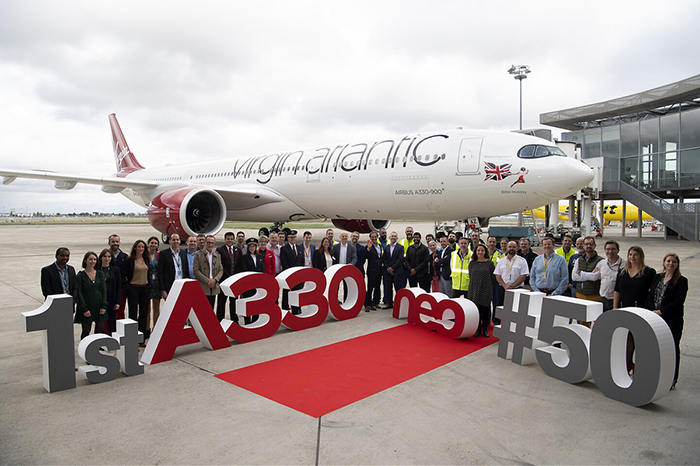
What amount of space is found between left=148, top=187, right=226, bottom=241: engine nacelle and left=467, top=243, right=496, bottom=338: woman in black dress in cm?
885

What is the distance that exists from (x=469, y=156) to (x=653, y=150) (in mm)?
19413

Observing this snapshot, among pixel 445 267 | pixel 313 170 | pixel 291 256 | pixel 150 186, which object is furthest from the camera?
pixel 150 186

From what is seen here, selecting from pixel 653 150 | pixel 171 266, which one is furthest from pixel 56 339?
pixel 653 150

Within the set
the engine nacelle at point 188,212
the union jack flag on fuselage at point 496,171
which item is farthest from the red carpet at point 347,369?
the engine nacelle at point 188,212

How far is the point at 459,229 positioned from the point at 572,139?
56.9 feet

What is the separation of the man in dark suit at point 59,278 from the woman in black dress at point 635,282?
18.3 ft

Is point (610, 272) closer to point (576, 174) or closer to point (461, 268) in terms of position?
point (461, 268)

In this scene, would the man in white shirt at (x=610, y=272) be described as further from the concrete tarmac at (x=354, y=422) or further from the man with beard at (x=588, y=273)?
the concrete tarmac at (x=354, y=422)

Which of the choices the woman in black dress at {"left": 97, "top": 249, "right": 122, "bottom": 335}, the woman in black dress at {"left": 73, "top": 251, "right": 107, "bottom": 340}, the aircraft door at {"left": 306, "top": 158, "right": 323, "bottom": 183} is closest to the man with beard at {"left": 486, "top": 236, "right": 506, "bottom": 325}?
the woman in black dress at {"left": 97, "top": 249, "right": 122, "bottom": 335}

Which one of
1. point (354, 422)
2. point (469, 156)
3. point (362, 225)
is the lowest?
point (354, 422)

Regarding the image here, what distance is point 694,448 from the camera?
302cm

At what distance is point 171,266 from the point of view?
5.70 m

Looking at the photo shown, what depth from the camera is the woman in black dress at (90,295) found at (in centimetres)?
475

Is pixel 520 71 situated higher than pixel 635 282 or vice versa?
pixel 520 71
